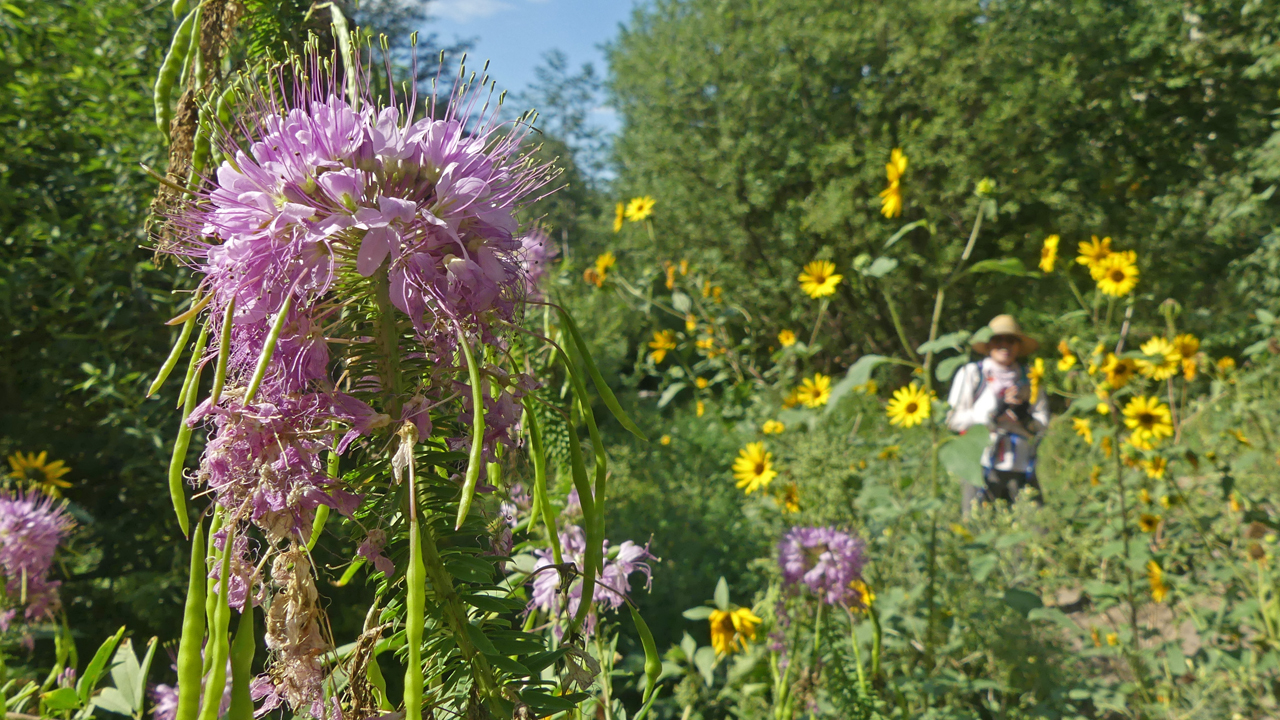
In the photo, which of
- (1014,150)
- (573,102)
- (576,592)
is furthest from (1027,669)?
(573,102)

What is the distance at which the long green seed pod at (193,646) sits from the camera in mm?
539

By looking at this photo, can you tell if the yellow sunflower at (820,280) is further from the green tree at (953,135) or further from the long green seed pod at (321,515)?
the green tree at (953,135)

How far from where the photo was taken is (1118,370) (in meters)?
2.28

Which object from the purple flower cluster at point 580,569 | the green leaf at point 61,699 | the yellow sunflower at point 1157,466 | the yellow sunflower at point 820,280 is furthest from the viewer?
the yellow sunflower at point 820,280

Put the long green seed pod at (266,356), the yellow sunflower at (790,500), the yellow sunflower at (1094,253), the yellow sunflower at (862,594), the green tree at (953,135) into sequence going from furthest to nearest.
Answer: the green tree at (953,135) < the yellow sunflower at (1094,253) < the yellow sunflower at (790,500) < the yellow sunflower at (862,594) < the long green seed pod at (266,356)

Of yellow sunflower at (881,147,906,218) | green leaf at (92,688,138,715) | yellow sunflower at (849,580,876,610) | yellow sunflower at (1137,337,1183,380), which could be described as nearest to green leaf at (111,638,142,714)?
green leaf at (92,688,138,715)

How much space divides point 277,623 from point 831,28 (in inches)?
388

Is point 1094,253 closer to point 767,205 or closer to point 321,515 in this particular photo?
point 321,515

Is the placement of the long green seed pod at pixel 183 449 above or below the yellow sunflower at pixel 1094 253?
below

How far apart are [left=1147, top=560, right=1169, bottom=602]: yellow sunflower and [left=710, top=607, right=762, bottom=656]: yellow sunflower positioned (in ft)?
4.66

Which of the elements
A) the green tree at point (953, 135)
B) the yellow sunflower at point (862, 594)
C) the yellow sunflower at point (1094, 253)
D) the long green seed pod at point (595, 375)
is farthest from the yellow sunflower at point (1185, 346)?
the green tree at point (953, 135)

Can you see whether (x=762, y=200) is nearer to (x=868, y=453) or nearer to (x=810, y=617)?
(x=868, y=453)

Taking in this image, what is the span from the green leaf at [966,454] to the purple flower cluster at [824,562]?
355mm

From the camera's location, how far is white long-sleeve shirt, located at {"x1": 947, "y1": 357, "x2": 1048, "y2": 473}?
162 inches
